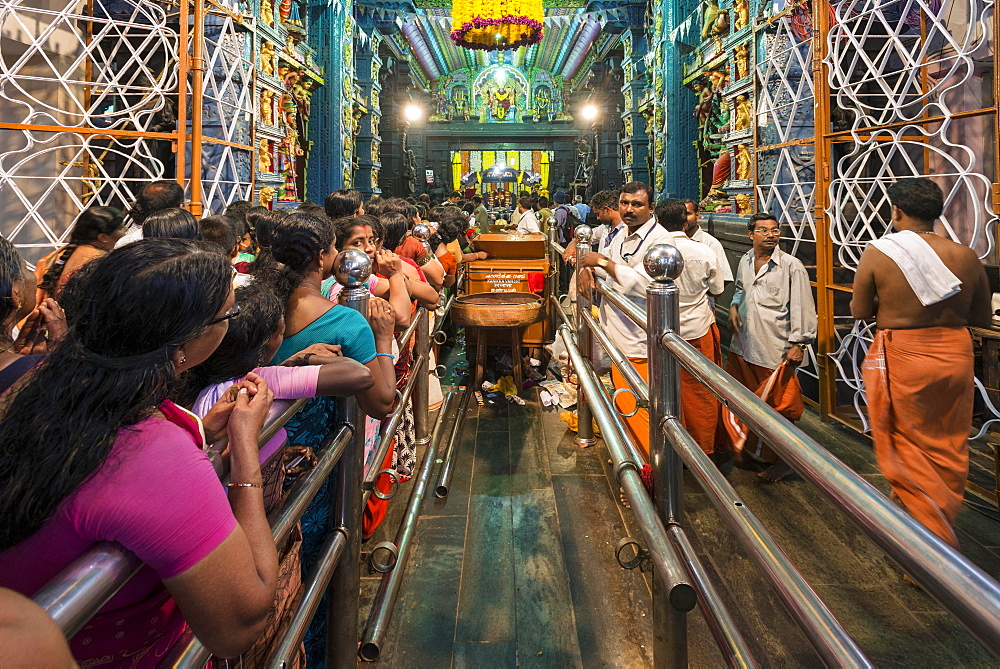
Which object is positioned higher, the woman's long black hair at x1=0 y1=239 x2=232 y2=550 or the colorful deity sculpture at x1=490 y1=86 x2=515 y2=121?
the colorful deity sculpture at x1=490 y1=86 x2=515 y2=121

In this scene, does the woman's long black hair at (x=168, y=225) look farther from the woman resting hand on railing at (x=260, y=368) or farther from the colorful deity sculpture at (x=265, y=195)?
the colorful deity sculpture at (x=265, y=195)

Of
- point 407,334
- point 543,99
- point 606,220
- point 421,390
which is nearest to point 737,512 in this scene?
point 407,334

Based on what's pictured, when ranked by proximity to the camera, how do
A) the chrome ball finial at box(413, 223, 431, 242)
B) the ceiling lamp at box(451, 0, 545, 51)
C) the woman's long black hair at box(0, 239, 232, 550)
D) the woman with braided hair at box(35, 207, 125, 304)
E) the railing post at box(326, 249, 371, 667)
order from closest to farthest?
the woman's long black hair at box(0, 239, 232, 550) < the railing post at box(326, 249, 371, 667) < the woman with braided hair at box(35, 207, 125, 304) < the chrome ball finial at box(413, 223, 431, 242) < the ceiling lamp at box(451, 0, 545, 51)

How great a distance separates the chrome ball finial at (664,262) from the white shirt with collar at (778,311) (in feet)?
6.62

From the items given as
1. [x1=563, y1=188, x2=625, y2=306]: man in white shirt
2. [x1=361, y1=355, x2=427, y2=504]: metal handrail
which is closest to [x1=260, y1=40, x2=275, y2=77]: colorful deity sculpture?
[x1=563, y1=188, x2=625, y2=306]: man in white shirt

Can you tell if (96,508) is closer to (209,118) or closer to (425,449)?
(425,449)

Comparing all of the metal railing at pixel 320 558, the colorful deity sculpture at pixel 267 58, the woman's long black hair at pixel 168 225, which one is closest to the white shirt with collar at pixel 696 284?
the metal railing at pixel 320 558

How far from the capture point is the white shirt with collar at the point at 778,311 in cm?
335

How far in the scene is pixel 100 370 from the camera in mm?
742

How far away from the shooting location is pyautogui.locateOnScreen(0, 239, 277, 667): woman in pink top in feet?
2.16

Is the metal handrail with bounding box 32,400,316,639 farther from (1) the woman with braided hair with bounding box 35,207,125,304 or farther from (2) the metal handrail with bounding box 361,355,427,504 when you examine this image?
(1) the woman with braided hair with bounding box 35,207,125,304

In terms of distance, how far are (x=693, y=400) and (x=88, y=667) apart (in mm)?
2814

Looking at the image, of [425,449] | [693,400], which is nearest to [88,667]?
[425,449]

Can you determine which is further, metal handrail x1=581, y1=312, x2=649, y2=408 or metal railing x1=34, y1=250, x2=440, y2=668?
metal handrail x1=581, y1=312, x2=649, y2=408
